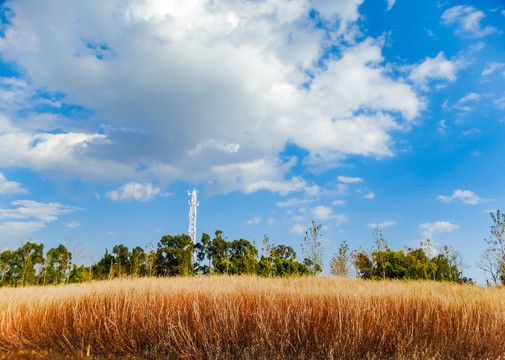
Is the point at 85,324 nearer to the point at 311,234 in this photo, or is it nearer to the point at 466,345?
the point at 466,345

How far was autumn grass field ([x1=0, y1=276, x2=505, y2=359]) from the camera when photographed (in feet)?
20.9

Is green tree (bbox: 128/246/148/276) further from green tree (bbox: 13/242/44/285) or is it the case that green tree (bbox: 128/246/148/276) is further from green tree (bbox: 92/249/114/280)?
green tree (bbox: 13/242/44/285)

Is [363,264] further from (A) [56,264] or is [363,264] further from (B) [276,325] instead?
(A) [56,264]

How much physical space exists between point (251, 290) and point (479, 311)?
4919 mm

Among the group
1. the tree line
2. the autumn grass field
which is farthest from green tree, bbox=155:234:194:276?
the autumn grass field

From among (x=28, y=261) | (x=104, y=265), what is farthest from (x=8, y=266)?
(x=104, y=265)

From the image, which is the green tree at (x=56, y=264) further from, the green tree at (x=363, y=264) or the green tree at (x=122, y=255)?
the green tree at (x=363, y=264)

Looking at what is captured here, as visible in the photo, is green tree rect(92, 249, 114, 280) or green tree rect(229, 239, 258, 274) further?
green tree rect(92, 249, 114, 280)

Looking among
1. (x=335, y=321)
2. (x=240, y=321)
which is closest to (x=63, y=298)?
(x=240, y=321)

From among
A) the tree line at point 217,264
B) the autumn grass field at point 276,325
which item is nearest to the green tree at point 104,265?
the tree line at point 217,264

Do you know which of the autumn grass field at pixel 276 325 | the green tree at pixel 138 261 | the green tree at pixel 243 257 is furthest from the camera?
the green tree at pixel 138 261

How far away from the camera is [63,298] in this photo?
9375 mm

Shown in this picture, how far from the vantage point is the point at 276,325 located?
21.4 ft

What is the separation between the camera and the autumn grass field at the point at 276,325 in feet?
20.9
